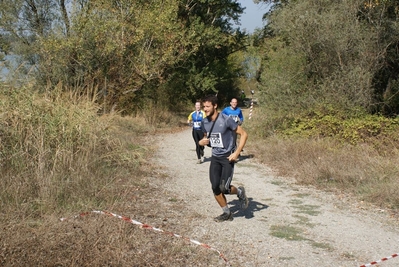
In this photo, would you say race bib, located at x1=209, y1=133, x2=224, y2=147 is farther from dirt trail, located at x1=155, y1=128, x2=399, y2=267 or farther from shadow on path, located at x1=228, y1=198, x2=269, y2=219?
shadow on path, located at x1=228, y1=198, x2=269, y2=219

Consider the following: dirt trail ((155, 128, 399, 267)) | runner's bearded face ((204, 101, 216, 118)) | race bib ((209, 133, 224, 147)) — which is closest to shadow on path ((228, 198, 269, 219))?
dirt trail ((155, 128, 399, 267))

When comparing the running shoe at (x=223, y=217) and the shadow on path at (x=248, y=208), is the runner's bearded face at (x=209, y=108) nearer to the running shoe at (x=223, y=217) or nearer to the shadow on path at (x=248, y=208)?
the running shoe at (x=223, y=217)

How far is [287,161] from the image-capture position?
12.1 m

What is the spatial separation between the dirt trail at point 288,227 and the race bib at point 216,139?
1.23 m

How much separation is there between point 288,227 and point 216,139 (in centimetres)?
178

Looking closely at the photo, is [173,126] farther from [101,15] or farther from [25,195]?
[25,195]

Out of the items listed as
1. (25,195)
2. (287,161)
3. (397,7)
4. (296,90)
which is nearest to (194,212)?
(25,195)

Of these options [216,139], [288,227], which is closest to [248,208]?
[288,227]

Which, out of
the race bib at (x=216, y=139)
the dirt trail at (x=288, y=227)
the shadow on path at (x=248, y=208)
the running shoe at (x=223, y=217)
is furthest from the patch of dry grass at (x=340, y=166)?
the race bib at (x=216, y=139)

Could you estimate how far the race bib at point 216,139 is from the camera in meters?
7.02

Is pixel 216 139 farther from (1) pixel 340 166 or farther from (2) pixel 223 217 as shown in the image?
(1) pixel 340 166

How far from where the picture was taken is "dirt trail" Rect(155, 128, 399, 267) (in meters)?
5.65

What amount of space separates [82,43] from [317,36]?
943 centimetres

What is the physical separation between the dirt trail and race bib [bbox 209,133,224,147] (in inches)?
48.5
